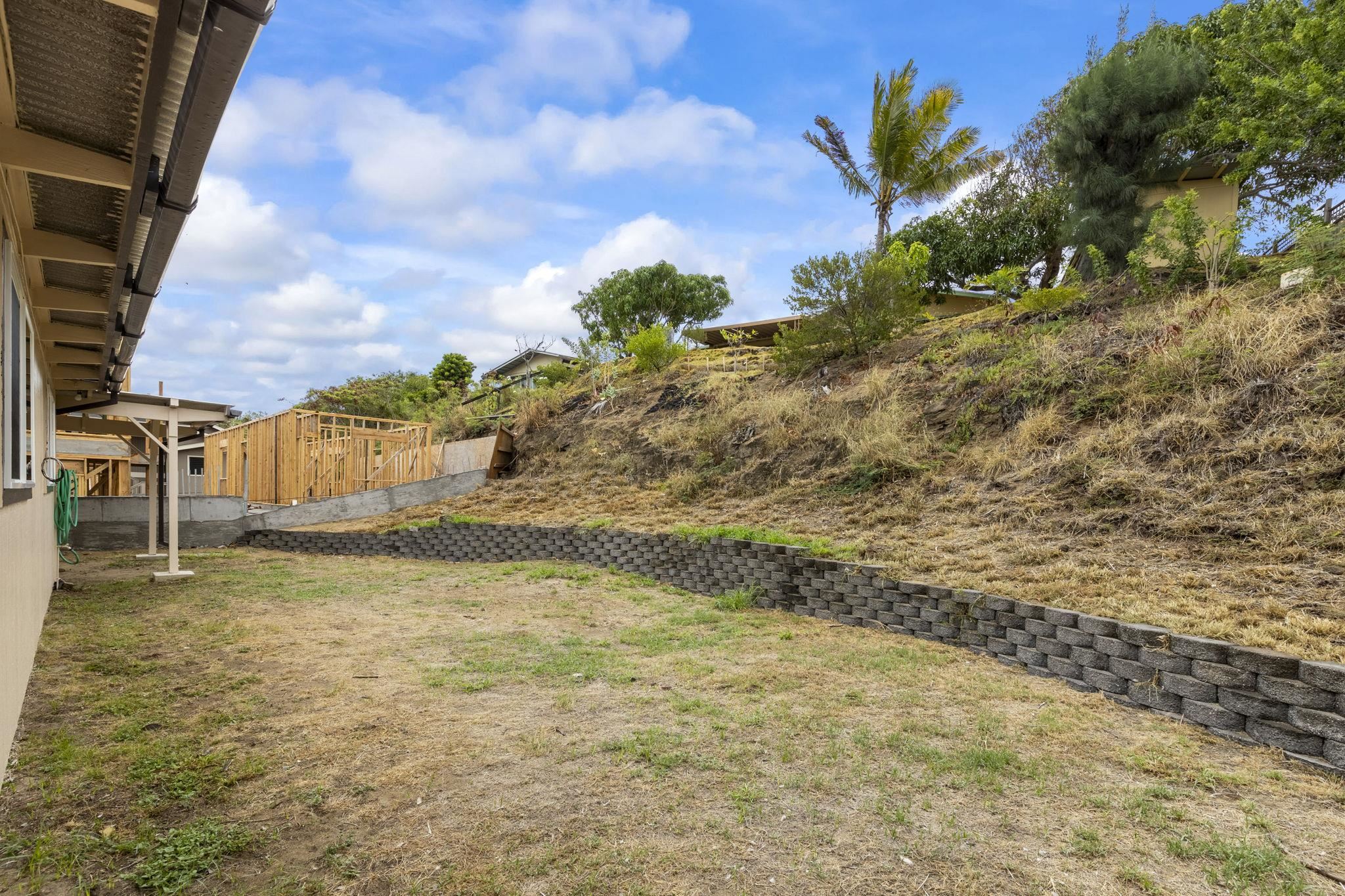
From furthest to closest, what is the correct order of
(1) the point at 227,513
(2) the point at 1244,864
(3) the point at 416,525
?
(1) the point at 227,513 < (3) the point at 416,525 < (2) the point at 1244,864

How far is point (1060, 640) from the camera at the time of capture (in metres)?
4.47

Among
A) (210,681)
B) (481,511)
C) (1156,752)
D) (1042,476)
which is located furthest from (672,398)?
(1156,752)

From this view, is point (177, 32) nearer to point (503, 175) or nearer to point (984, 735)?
point (984, 735)

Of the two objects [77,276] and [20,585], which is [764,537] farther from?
[77,276]

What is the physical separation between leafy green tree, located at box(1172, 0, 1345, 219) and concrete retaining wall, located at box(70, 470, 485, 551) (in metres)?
15.5

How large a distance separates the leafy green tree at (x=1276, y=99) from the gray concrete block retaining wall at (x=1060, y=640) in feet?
35.6

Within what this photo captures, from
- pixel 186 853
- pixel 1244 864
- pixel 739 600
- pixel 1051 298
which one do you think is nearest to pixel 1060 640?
pixel 1244 864

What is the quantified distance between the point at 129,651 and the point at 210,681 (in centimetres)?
139

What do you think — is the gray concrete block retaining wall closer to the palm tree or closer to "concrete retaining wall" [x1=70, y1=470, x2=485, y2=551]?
"concrete retaining wall" [x1=70, y1=470, x2=485, y2=551]

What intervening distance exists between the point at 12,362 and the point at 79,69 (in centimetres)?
217

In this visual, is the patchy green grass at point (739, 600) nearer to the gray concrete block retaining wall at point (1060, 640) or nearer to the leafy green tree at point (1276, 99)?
the gray concrete block retaining wall at point (1060, 640)

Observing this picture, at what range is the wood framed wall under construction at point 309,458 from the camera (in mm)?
14805

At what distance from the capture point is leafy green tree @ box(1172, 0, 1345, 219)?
10578 mm

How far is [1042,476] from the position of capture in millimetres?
6891
